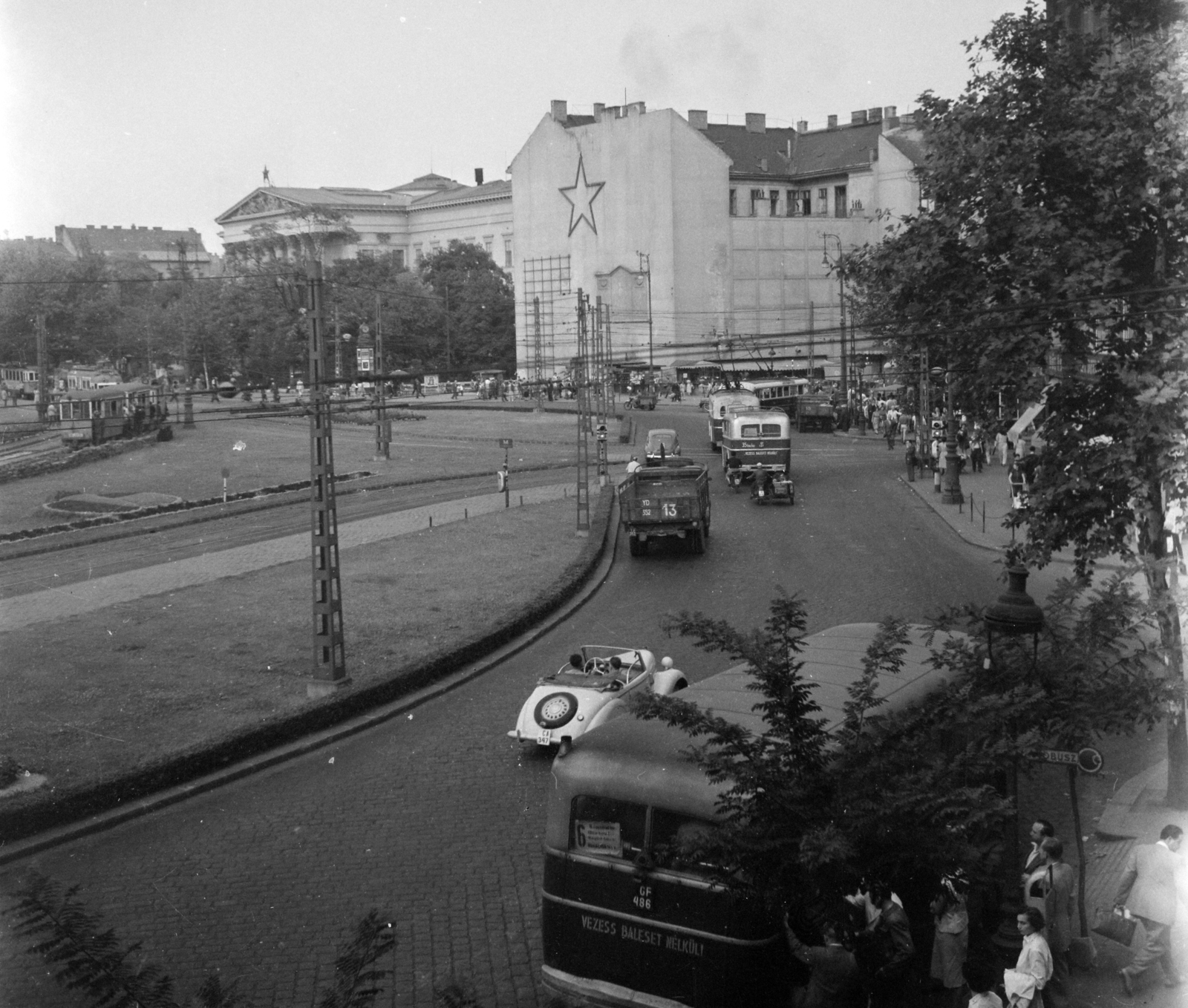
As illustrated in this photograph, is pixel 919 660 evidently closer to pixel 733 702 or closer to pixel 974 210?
pixel 733 702

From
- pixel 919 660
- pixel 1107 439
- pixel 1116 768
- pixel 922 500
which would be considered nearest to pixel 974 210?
pixel 1107 439

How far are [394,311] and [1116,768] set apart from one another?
76.5m

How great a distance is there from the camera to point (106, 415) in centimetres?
6431

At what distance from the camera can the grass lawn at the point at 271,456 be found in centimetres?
4894

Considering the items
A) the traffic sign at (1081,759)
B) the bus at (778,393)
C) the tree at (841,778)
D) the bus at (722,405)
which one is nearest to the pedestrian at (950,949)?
the tree at (841,778)

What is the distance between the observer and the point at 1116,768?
16547mm

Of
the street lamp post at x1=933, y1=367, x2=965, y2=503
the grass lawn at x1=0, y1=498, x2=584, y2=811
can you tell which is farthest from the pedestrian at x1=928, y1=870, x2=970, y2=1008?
the street lamp post at x1=933, y1=367, x2=965, y2=503

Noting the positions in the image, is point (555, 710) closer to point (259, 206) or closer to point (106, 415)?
point (106, 415)

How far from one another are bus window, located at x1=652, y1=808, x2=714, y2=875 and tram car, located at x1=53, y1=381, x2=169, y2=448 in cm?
5694

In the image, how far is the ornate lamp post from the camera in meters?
10.3

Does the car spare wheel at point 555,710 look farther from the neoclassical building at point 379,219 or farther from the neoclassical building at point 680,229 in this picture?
the neoclassical building at point 379,219

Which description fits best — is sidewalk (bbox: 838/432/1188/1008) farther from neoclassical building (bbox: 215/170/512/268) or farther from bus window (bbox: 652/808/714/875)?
neoclassical building (bbox: 215/170/512/268)

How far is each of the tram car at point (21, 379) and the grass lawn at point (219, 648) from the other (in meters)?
72.0

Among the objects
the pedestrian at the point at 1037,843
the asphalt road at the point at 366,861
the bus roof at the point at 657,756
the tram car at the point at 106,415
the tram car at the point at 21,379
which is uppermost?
the tram car at the point at 21,379
